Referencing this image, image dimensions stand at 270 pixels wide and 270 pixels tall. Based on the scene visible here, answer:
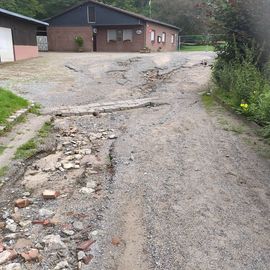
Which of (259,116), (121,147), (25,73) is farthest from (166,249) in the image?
(25,73)

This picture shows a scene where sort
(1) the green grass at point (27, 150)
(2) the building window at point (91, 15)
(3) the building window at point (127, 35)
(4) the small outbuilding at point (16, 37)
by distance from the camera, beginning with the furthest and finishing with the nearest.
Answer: (2) the building window at point (91, 15) → (3) the building window at point (127, 35) → (4) the small outbuilding at point (16, 37) → (1) the green grass at point (27, 150)

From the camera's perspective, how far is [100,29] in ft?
114

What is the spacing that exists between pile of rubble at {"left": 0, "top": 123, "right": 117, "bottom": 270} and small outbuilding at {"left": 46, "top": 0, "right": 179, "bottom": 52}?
1135 inches

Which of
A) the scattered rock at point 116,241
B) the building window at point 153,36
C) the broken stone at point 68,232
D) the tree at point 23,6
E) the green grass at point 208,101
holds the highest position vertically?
Result: the tree at point 23,6

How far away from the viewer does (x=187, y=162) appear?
5.43 metres

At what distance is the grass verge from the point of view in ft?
19.9

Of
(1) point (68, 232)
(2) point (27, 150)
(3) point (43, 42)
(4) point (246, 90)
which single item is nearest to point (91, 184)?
(1) point (68, 232)

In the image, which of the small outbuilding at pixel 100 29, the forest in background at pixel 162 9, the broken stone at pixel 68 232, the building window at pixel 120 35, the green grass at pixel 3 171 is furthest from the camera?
the forest in background at pixel 162 9

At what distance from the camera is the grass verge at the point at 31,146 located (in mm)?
6074

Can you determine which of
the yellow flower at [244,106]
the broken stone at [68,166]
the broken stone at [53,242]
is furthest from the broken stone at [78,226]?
the yellow flower at [244,106]

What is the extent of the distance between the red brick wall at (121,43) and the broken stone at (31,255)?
104 feet

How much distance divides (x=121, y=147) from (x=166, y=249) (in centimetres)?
313

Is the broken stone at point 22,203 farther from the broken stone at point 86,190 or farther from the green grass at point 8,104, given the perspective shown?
the green grass at point 8,104

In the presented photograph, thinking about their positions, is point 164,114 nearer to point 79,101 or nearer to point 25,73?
point 79,101
